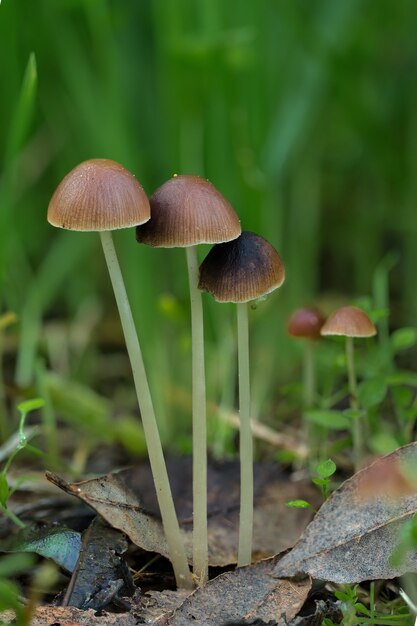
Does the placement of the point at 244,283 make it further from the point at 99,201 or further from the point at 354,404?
the point at 354,404

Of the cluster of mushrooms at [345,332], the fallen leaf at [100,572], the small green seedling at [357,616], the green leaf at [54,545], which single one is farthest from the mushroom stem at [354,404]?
the green leaf at [54,545]

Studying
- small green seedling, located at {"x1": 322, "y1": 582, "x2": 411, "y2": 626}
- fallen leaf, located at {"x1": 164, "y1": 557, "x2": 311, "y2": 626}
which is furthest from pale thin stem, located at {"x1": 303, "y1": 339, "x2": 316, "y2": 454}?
small green seedling, located at {"x1": 322, "y1": 582, "x2": 411, "y2": 626}

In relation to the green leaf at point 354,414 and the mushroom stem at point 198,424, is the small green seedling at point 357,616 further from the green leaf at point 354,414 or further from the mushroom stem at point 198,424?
the green leaf at point 354,414

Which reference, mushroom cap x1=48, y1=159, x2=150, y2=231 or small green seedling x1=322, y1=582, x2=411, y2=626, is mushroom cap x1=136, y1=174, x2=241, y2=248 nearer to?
mushroom cap x1=48, y1=159, x2=150, y2=231

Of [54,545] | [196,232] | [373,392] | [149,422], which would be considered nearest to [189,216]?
[196,232]

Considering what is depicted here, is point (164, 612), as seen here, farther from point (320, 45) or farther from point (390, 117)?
point (390, 117)

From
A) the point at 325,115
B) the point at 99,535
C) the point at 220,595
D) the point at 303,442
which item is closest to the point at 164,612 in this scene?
the point at 220,595

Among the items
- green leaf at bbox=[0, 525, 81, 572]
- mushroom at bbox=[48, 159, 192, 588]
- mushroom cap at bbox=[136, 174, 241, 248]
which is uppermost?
mushroom at bbox=[48, 159, 192, 588]
